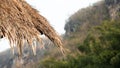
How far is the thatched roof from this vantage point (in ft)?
15.2

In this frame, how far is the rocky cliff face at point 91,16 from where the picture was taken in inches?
1697

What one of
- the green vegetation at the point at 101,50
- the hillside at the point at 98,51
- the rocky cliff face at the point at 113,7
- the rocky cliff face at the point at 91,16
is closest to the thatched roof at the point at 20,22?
the hillside at the point at 98,51

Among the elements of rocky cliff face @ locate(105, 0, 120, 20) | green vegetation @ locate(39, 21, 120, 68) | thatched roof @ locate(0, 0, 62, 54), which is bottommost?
thatched roof @ locate(0, 0, 62, 54)

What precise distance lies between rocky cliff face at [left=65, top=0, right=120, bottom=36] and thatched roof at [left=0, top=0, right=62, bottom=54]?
36439 mm

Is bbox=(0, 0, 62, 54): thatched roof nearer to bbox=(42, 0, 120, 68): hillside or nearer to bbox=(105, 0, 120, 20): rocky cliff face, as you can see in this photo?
bbox=(42, 0, 120, 68): hillside

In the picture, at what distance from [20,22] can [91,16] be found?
43603 mm

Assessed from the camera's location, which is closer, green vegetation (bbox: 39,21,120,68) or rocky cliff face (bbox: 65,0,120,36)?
green vegetation (bbox: 39,21,120,68)

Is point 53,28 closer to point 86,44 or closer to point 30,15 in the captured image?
point 30,15

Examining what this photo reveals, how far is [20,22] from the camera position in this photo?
4.82 meters

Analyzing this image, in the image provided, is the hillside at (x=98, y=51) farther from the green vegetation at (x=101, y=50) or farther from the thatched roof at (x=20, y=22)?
the thatched roof at (x=20, y=22)

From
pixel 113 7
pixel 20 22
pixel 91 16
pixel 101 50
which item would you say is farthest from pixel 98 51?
pixel 91 16

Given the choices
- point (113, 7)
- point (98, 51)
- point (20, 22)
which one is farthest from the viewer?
point (113, 7)

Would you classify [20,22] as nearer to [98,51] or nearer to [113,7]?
[98,51]

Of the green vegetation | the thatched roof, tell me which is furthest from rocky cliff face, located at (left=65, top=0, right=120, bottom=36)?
the thatched roof
